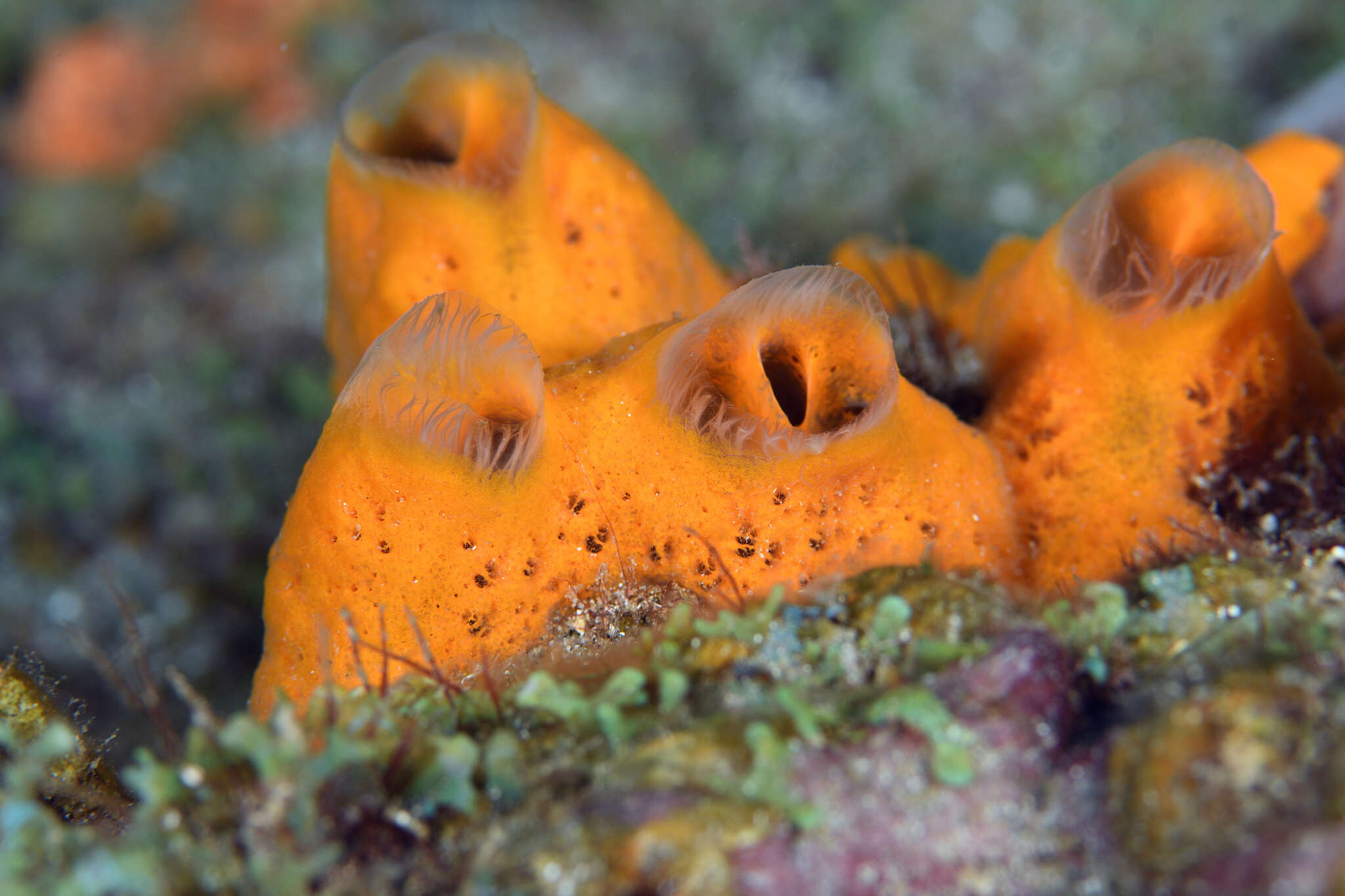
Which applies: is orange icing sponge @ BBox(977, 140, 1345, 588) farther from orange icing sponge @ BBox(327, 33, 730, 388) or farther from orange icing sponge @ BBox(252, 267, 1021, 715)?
orange icing sponge @ BBox(327, 33, 730, 388)

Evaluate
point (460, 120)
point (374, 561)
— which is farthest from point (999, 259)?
point (374, 561)

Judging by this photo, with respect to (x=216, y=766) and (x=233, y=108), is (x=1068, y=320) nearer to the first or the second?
(x=216, y=766)

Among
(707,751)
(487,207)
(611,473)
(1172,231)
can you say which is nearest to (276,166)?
(487,207)

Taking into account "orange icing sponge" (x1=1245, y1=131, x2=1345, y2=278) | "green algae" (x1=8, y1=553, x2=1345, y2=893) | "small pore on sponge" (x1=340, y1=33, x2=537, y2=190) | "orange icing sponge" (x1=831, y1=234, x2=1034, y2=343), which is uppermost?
"small pore on sponge" (x1=340, y1=33, x2=537, y2=190)

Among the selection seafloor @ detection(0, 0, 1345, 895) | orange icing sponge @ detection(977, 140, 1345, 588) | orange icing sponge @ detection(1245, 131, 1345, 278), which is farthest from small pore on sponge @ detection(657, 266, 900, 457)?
orange icing sponge @ detection(1245, 131, 1345, 278)

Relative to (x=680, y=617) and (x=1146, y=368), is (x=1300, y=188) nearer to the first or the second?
(x=1146, y=368)

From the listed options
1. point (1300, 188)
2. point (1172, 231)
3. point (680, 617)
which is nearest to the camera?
point (680, 617)
